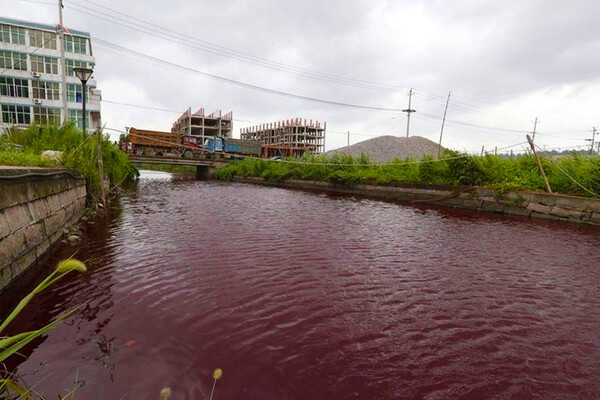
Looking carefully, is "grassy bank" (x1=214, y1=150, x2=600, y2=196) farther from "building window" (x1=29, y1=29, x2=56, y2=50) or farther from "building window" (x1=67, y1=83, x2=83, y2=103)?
"building window" (x1=29, y1=29, x2=56, y2=50)

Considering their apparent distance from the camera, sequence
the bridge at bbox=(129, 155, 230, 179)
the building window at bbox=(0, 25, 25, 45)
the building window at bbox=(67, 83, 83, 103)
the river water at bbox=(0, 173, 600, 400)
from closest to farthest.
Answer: the river water at bbox=(0, 173, 600, 400) → the bridge at bbox=(129, 155, 230, 179) → the building window at bbox=(0, 25, 25, 45) → the building window at bbox=(67, 83, 83, 103)

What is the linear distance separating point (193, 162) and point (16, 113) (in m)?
18.9

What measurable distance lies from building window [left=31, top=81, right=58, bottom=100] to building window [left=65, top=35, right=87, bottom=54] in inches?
168

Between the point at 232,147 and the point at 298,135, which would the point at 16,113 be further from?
the point at 298,135

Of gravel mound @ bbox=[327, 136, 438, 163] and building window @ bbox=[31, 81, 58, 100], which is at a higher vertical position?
building window @ bbox=[31, 81, 58, 100]

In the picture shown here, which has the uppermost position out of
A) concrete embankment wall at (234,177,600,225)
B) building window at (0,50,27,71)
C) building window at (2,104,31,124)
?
building window at (0,50,27,71)

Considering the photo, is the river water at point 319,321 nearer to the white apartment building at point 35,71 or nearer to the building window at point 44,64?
the white apartment building at point 35,71

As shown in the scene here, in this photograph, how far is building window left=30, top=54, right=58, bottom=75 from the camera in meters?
35.3

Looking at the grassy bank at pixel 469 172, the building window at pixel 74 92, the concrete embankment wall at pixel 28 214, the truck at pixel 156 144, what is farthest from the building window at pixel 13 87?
the concrete embankment wall at pixel 28 214

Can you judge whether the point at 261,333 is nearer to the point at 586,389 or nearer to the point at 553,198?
the point at 586,389

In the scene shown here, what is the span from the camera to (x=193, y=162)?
3741 centimetres

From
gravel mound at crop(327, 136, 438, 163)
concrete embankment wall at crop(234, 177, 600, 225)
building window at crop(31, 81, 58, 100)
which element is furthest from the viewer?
building window at crop(31, 81, 58, 100)

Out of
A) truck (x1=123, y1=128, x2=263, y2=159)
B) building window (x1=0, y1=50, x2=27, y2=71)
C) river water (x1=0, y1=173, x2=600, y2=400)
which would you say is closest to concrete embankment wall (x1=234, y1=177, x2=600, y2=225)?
river water (x1=0, y1=173, x2=600, y2=400)

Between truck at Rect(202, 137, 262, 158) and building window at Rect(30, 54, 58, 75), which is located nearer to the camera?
building window at Rect(30, 54, 58, 75)
